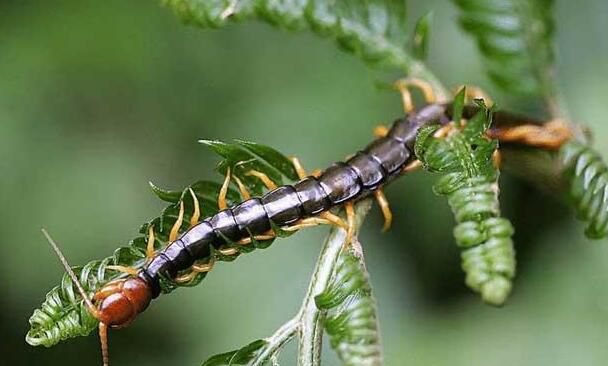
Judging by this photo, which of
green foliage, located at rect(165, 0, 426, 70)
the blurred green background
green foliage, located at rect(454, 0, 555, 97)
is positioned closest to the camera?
green foliage, located at rect(165, 0, 426, 70)

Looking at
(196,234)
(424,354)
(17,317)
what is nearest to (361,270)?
(196,234)

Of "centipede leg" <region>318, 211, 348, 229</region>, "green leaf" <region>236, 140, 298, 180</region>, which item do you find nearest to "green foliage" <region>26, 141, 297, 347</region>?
"green leaf" <region>236, 140, 298, 180</region>

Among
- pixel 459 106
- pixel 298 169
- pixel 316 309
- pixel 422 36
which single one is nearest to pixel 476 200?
pixel 459 106

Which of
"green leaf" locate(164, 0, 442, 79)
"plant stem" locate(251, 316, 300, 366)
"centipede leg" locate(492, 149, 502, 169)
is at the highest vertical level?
"green leaf" locate(164, 0, 442, 79)

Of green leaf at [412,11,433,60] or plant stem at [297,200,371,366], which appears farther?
green leaf at [412,11,433,60]

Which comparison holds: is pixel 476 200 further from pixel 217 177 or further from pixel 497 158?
pixel 217 177

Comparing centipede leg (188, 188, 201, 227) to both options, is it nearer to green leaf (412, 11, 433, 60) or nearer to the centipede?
the centipede

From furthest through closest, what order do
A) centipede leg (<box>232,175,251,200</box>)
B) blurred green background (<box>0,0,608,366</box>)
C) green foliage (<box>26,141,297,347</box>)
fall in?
blurred green background (<box>0,0,608,366</box>), centipede leg (<box>232,175,251,200</box>), green foliage (<box>26,141,297,347</box>)

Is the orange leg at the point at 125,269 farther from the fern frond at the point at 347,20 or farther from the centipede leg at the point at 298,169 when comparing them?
the fern frond at the point at 347,20
